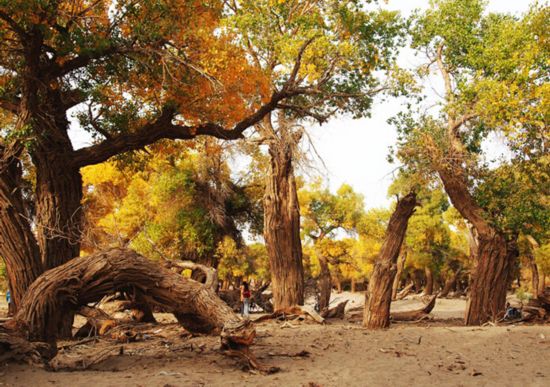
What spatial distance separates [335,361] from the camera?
24.3 ft

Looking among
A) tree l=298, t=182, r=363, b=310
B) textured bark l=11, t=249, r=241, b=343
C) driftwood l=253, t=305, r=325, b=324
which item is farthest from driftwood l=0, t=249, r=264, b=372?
tree l=298, t=182, r=363, b=310

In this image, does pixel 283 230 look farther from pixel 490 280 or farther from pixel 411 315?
pixel 490 280

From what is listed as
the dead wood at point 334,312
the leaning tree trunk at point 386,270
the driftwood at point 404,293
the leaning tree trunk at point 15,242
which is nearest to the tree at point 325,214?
the driftwood at point 404,293

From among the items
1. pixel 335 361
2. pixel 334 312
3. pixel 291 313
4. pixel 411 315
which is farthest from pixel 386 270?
pixel 334 312

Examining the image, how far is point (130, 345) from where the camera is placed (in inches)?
336

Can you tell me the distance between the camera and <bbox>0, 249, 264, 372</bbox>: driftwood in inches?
292

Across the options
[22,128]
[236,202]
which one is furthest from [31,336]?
[236,202]

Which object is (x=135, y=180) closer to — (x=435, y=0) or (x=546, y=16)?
(x=435, y=0)

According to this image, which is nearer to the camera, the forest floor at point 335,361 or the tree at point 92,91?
the forest floor at point 335,361

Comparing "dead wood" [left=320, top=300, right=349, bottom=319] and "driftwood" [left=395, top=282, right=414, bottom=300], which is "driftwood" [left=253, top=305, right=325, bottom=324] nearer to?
"dead wood" [left=320, top=300, right=349, bottom=319]

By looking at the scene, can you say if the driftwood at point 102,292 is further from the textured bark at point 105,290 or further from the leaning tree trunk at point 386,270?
the leaning tree trunk at point 386,270

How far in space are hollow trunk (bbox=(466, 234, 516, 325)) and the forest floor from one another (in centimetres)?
379

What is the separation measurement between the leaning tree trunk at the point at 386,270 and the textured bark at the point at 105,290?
533cm

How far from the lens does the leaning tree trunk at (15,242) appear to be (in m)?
10.1
